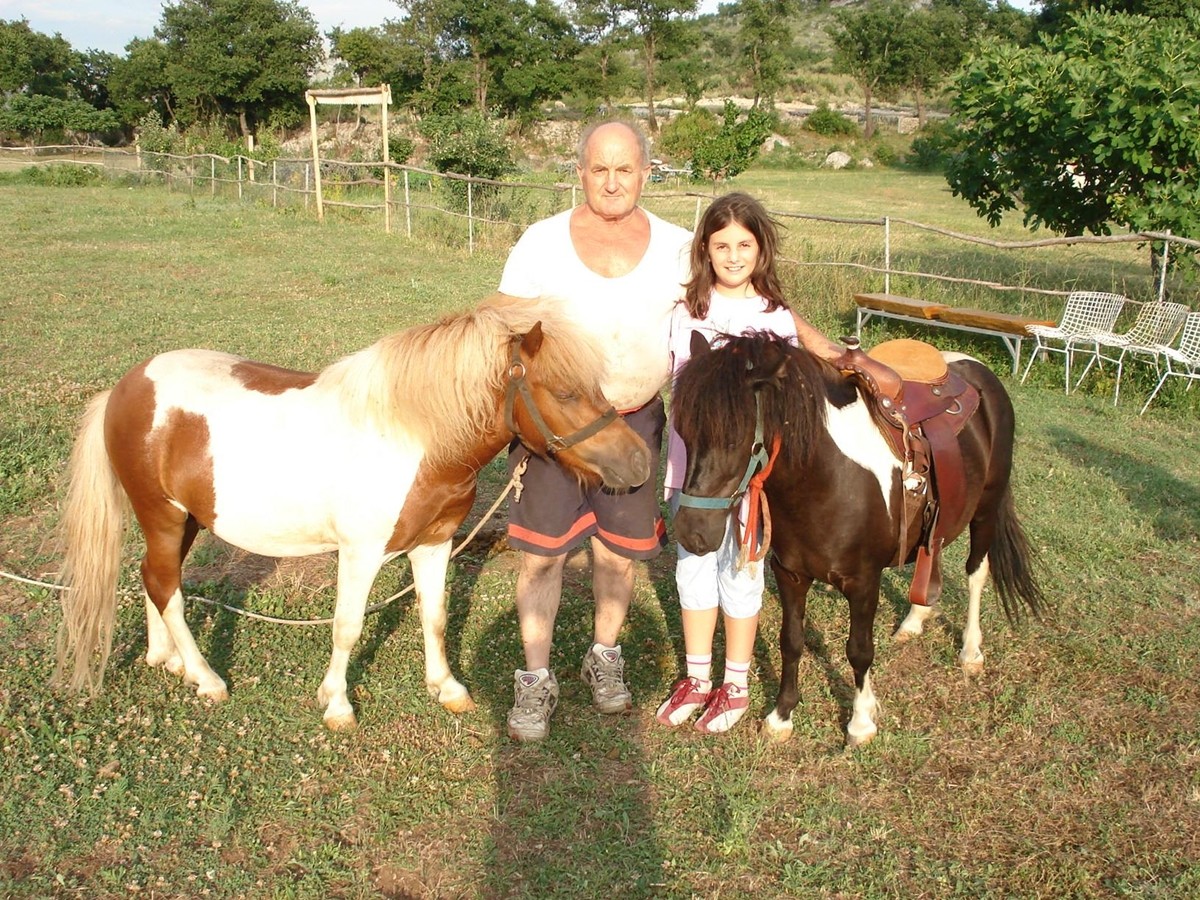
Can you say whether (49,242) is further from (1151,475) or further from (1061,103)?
→ (1151,475)

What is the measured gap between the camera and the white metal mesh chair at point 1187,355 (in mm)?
7219

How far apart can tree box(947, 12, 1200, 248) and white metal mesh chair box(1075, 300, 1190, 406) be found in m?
0.69

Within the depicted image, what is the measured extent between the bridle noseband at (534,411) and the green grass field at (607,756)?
4.01 feet

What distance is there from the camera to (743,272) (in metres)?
2.84

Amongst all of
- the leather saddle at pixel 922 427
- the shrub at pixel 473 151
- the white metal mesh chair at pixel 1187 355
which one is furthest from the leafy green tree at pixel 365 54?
the leather saddle at pixel 922 427

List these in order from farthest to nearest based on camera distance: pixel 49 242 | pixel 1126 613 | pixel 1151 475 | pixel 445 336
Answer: pixel 49 242 → pixel 1151 475 → pixel 1126 613 → pixel 445 336

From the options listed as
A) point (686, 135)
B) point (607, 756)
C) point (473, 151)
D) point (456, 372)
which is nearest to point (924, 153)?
point (686, 135)

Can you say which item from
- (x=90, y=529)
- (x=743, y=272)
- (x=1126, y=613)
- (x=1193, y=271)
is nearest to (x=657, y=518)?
(x=743, y=272)

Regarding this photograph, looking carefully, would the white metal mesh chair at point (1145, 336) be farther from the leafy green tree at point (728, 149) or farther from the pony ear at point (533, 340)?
the leafy green tree at point (728, 149)

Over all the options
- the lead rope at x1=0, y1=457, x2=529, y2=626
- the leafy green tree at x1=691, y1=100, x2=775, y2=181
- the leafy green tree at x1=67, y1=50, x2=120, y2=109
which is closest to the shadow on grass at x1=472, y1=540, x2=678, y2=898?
the lead rope at x1=0, y1=457, x2=529, y2=626

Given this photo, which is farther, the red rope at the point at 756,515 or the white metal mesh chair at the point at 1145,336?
the white metal mesh chair at the point at 1145,336

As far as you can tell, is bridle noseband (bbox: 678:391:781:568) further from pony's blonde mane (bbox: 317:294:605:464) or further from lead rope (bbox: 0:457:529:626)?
lead rope (bbox: 0:457:529:626)

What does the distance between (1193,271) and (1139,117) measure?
141 cm

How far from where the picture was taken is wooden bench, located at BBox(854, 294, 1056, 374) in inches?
325
